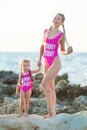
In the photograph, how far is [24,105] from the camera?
417 inches

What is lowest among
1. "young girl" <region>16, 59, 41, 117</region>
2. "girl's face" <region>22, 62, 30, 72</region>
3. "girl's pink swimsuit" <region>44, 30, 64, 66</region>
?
"young girl" <region>16, 59, 41, 117</region>

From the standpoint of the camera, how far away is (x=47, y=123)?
989 centimetres

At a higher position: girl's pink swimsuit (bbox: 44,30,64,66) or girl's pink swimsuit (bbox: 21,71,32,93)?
girl's pink swimsuit (bbox: 44,30,64,66)

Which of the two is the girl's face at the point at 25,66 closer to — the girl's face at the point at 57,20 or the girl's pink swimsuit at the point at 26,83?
the girl's pink swimsuit at the point at 26,83

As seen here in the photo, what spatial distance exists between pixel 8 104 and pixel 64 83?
4324mm

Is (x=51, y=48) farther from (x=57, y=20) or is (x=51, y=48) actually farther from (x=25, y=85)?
(x=25, y=85)

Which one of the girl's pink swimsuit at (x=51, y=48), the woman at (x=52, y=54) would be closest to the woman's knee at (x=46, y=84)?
the woman at (x=52, y=54)

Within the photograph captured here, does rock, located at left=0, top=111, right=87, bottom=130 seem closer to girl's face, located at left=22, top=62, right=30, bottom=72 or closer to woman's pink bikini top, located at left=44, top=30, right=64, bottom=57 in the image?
girl's face, located at left=22, top=62, right=30, bottom=72

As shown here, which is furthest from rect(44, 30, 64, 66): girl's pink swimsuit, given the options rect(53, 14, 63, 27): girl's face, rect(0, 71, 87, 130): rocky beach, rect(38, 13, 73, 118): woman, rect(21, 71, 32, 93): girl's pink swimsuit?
rect(0, 71, 87, 130): rocky beach

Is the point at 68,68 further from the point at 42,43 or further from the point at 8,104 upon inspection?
the point at 42,43

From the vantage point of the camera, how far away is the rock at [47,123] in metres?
9.86

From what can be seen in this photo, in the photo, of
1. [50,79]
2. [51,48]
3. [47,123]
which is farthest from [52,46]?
[47,123]

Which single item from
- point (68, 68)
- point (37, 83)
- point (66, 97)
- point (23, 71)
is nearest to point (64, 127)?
point (23, 71)

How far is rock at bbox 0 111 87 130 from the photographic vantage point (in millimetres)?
9859
